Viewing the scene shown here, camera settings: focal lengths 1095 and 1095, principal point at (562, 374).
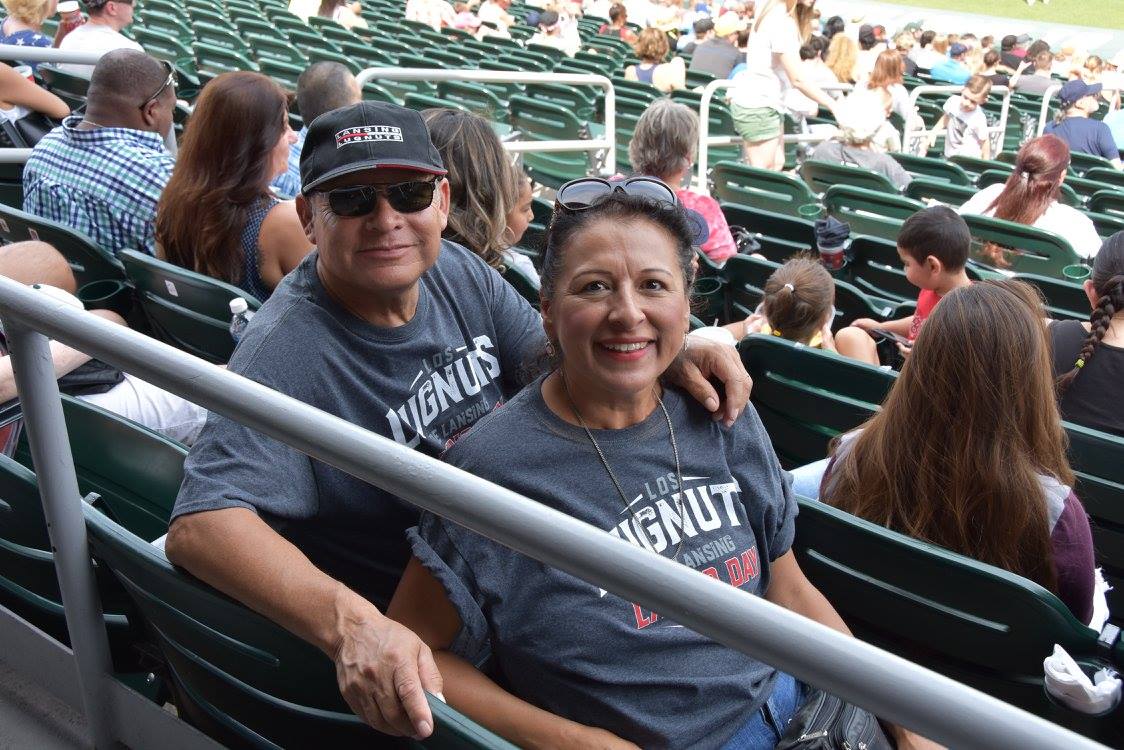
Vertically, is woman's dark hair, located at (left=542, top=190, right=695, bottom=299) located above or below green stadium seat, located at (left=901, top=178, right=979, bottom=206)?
above

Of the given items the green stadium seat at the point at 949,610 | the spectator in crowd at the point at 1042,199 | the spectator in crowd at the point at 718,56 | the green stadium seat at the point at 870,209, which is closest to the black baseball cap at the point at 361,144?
the green stadium seat at the point at 949,610

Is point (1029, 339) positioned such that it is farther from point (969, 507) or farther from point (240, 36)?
point (240, 36)

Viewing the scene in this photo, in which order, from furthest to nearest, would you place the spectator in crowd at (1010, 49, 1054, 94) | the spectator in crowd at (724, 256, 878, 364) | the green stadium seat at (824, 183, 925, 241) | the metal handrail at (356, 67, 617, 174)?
the spectator in crowd at (1010, 49, 1054, 94) → the metal handrail at (356, 67, 617, 174) → the green stadium seat at (824, 183, 925, 241) → the spectator in crowd at (724, 256, 878, 364)

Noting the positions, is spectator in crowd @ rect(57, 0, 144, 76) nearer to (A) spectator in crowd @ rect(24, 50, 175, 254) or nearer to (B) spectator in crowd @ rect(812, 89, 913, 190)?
(A) spectator in crowd @ rect(24, 50, 175, 254)

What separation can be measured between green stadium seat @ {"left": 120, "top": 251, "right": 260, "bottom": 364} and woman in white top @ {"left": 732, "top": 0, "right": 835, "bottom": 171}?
569cm

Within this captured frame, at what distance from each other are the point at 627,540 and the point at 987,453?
2.90ft

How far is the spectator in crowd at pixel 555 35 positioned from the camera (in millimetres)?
12438

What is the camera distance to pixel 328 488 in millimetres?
1721

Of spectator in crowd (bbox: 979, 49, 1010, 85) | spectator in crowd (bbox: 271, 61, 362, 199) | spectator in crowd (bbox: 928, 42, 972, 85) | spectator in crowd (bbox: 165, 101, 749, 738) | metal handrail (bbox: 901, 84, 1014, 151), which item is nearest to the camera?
spectator in crowd (bbox: 165, 101, 749, 738)

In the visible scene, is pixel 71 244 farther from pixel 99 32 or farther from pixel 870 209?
pixel 870 209

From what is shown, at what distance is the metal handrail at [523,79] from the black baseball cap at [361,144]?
4002mm

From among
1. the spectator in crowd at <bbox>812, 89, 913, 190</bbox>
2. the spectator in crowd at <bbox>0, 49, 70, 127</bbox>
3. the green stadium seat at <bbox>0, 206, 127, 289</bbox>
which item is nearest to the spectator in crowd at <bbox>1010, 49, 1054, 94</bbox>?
the spectator in crowd at <bbox>812, 89, 913, 190</bbox>

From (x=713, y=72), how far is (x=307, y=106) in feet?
24.5

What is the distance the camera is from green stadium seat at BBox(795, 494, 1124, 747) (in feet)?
5.89
